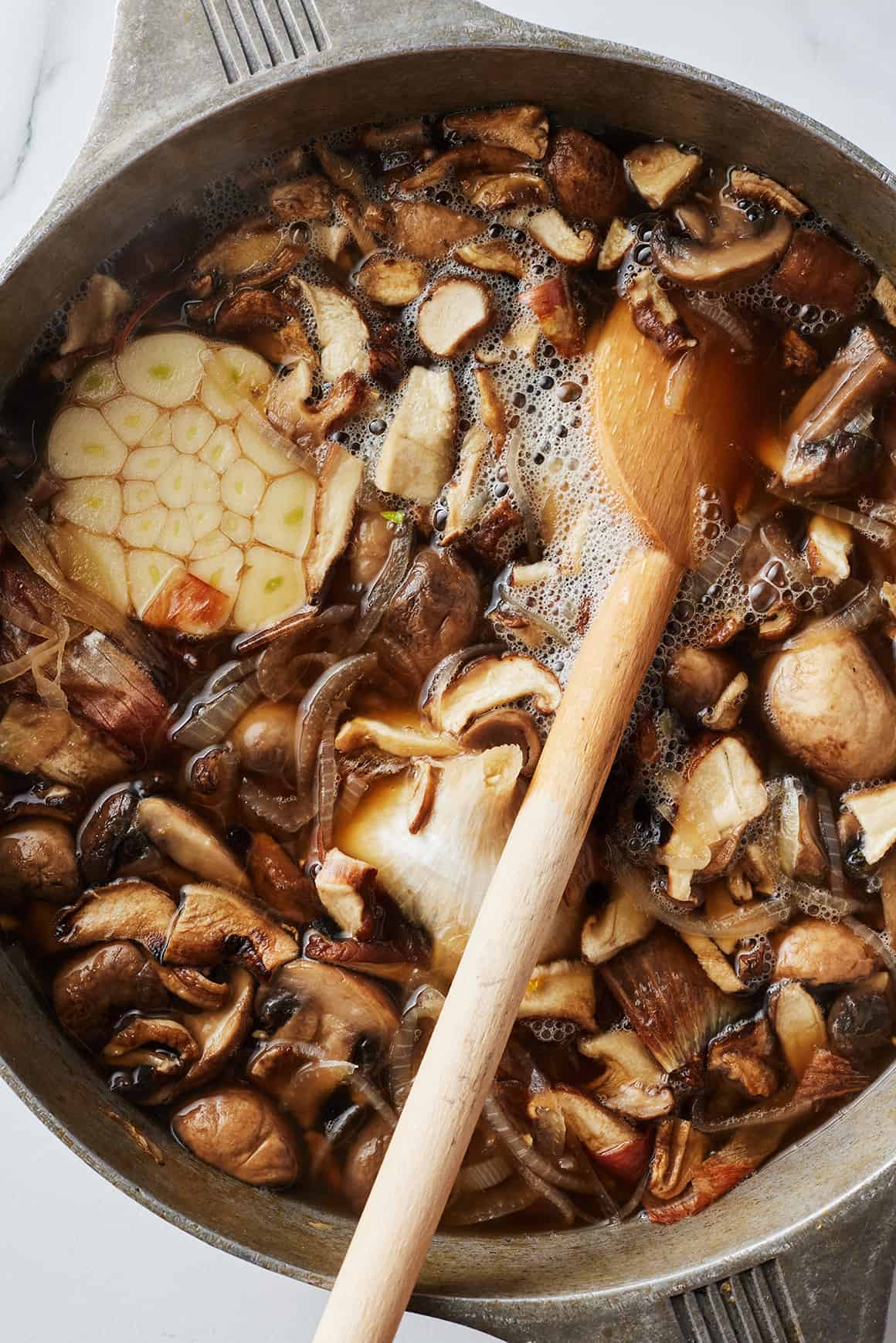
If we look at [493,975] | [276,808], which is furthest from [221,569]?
[493,975]

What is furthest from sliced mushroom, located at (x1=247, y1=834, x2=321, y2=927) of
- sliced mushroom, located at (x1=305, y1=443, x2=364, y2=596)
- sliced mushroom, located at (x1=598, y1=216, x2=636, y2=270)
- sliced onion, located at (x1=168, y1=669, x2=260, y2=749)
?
sliced mushroom, located at (x1=598, y1=216, x2=636, y2=270)

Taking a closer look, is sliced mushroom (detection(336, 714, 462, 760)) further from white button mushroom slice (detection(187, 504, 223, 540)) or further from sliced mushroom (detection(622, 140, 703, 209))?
sliced mushroom (detection(622, 140, 703, 209))

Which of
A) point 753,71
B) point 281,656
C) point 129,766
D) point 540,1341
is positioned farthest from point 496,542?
point 540,1341

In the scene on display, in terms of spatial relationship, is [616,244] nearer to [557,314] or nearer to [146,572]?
[557,314]

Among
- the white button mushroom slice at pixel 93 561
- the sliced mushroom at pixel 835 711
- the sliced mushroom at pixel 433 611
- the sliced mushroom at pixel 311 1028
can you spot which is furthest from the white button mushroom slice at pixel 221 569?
the sliced mushroom at pixel 835 711

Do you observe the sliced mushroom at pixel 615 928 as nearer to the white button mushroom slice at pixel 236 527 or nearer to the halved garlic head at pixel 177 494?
the halved garlic head at pixel 177 494

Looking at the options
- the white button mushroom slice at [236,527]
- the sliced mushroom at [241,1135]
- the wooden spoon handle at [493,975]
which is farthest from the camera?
the white button mushroom slice at [236,527]

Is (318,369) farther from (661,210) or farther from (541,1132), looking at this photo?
(541,1132)
